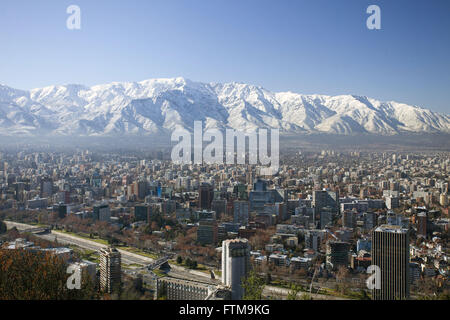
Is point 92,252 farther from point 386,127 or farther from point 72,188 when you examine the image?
point 386,127

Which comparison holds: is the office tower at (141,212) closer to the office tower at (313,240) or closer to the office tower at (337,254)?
the office tower at (313,240)

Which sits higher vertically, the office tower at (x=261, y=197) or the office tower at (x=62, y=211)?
the office tower at (x=261, y=197)

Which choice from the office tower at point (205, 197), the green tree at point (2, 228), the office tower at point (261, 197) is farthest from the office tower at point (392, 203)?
the green tree at point (2, 228)

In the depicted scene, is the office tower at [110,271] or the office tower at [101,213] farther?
the office tower at [101,213]

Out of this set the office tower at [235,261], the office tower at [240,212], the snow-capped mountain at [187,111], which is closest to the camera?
the office tower at [235,261]
